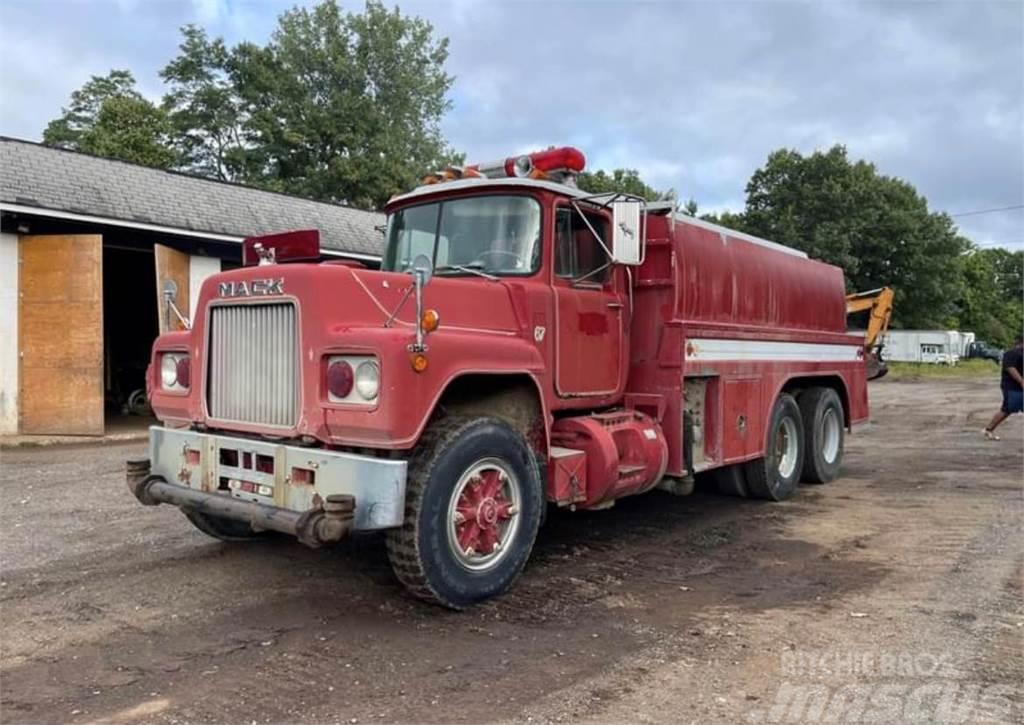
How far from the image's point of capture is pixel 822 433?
9695 mm

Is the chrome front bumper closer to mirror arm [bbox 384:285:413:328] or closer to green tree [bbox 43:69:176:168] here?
mirror arm [bbox 384:285:413:328]

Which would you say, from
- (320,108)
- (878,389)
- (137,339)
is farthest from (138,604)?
(320,108)

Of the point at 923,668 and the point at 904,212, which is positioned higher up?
the point at 904,212

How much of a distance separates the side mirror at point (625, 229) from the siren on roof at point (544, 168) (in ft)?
1.92

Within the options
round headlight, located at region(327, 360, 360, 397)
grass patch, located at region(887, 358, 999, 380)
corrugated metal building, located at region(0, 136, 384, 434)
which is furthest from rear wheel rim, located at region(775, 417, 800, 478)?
grass patch, located at region(887, 358, 999, 380)

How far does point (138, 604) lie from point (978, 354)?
225 ft

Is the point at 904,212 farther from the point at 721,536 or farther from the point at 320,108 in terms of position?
the point at 721,536

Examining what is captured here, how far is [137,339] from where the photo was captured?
768 inches

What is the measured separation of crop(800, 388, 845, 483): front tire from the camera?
9.41 m

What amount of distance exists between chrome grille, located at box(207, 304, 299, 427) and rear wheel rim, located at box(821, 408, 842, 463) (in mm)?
7162

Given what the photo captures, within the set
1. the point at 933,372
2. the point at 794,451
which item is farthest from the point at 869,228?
the point at 794,451

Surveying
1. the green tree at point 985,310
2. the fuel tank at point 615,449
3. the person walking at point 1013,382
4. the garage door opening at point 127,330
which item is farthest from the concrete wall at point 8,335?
the green tree at point 985,310

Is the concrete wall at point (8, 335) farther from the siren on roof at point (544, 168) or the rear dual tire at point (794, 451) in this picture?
the rear dual tire at point (794, 451)

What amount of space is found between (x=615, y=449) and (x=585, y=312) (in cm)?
103
